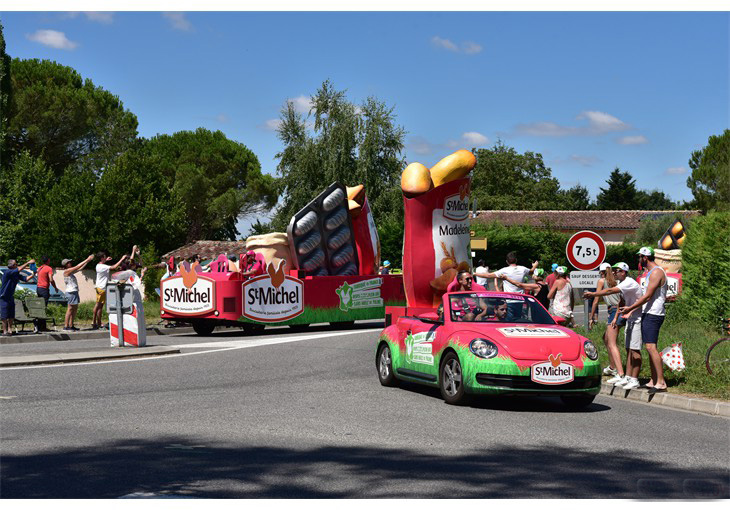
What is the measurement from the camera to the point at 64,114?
60.9 meters

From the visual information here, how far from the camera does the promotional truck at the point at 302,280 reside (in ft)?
77.2

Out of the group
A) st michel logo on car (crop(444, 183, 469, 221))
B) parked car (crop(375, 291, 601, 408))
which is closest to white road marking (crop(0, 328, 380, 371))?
st michel logo on car (crop(444, 183, 469, 221))

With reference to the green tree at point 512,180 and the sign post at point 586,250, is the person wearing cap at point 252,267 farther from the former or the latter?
the green tree at point 512,180

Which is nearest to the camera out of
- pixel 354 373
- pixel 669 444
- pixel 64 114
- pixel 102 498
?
pixel 102 498

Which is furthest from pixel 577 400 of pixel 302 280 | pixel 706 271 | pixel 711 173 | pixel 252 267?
pixel 711 173

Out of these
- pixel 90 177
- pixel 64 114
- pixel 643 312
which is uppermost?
pixel 64 114

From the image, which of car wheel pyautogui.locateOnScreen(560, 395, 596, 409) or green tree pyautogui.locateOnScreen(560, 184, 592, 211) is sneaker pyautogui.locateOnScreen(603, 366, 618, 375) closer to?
car wheel pyautogui.locateOnScreen(560, 395, 596, 409)

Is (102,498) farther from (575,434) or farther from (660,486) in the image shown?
(575,434)

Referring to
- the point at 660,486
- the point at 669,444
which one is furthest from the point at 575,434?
the point at 660,486

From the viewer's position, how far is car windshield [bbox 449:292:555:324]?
38.8ft

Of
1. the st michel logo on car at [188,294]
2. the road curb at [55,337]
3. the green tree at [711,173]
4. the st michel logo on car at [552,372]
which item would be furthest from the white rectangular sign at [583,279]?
the green tree at [711,173]

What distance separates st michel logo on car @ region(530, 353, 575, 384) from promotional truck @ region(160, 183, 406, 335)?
13.6m

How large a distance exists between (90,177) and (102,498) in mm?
53476

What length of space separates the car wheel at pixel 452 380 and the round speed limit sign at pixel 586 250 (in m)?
5.77
